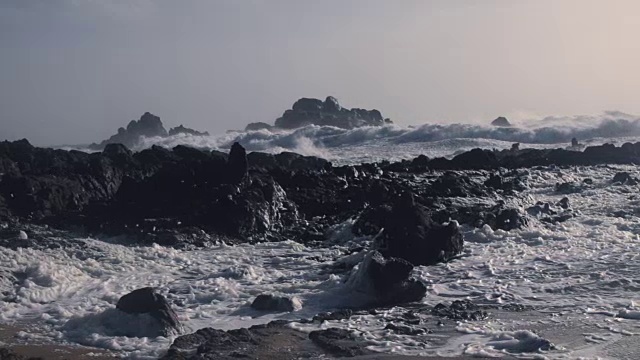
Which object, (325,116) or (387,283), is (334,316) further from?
(325,116)

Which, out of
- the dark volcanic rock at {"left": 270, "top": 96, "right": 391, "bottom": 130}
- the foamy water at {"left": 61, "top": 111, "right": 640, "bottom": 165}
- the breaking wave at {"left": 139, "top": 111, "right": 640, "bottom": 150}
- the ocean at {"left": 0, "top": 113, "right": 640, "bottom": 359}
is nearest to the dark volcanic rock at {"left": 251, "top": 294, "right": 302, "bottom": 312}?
the ocean at {"left": 0, "top": 113, "right": 640, "bottom": 359}

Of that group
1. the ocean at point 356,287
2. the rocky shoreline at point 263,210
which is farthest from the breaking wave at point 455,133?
the ocean at point 356,287

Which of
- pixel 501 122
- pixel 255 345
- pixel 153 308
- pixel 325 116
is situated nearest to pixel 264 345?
pixel 255 345

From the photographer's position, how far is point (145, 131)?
5903cm

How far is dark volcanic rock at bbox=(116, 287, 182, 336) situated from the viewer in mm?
9586

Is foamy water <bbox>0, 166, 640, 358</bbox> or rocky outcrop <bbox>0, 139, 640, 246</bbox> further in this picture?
rocky outcrop <bbox>0, 139, 640, 246</bbox>

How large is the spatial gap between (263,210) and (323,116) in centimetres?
4099

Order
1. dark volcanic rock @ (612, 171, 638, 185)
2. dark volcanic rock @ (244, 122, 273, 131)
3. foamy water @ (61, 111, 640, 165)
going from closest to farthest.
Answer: dark volcanic rock @ (612, 171, 638, 185)
foamy water @ (61, 111, 640, 165)
dark volcanic rock @ (244, 122, 273, 131)

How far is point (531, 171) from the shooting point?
24.7m

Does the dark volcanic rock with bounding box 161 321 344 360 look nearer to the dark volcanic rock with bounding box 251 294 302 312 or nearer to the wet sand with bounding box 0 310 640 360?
the wet sand with bounding box 0 310 640 360

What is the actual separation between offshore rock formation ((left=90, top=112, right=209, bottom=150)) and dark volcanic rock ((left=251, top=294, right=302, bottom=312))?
46.9 metres

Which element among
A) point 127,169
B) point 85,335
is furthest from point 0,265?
point 127,169

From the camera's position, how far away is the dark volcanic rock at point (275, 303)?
10.8 metres

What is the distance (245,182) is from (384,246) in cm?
450
